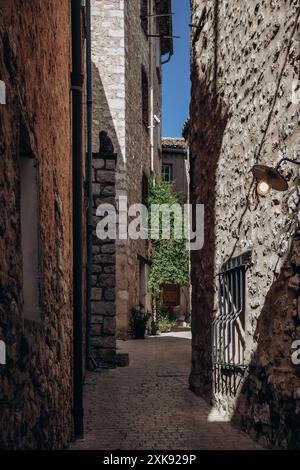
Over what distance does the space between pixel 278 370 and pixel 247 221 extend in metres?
1.48

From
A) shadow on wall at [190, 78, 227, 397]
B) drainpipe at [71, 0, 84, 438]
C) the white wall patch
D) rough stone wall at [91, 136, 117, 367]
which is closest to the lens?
the white wall patch

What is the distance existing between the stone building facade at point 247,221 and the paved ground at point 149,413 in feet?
0.84

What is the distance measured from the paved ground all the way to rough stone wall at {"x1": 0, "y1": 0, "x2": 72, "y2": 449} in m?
0.61

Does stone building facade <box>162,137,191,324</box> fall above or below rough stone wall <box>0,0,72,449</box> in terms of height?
above

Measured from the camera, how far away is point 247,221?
16.7 ft

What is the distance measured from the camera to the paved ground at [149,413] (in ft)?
14.6

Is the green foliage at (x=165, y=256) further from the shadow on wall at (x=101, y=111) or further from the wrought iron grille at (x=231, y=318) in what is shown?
the wrought iron grille at (x=231, y=318)

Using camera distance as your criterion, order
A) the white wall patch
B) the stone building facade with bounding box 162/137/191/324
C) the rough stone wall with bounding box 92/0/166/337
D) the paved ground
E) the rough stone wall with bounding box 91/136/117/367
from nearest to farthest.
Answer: the white wall patch → the paved ground → the rough stone wall with bounding box 91/136/117/367 → the rough stone wall with bounding box 92/0/166/337 → the stone building facade with bounding box 162/137/191/324

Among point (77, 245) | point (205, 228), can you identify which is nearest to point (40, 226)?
point (77, 245)

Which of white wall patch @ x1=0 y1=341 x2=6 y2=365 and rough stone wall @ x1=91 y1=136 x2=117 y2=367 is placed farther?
rough stone wall @ x1=91 y1=136 x2=117 y2=367

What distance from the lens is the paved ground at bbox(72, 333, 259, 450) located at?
4457mm

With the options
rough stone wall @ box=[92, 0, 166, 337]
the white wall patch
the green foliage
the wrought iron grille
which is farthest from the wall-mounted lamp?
the green foliage

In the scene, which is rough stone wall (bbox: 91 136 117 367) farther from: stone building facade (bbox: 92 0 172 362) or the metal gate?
the metal gate
